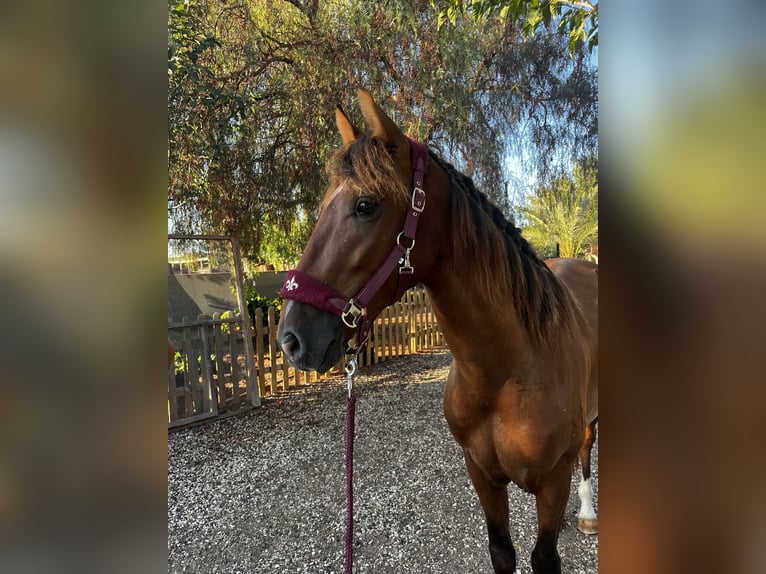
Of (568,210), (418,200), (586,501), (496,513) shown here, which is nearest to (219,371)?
(496,513)

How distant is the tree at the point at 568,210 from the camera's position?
266 inches

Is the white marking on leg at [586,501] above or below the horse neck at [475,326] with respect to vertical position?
below

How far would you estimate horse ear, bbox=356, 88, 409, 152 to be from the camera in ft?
4.24

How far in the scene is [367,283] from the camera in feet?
4.23

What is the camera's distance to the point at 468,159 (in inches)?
246

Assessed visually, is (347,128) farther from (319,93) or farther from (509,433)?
(319,93)

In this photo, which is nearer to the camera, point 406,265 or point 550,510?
point 406,265

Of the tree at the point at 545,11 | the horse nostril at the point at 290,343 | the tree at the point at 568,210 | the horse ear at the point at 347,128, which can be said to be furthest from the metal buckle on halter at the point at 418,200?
the tree at the point at 568,210

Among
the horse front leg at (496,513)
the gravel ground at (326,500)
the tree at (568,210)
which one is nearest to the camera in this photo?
the horse front leg at (496,513)

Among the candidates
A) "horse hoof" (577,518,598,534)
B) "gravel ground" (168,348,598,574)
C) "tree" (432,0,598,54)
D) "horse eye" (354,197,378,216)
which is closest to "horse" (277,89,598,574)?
"horse eye" (354,197,378,216)

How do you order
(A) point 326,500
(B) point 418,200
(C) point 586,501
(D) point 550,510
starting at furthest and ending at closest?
1. (A) point 326,500
2. (C) point 586,501
3. (D) point 550,510
4. (B) point 418,200

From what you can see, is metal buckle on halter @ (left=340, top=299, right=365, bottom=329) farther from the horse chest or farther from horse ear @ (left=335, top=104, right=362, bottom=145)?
the horse chest

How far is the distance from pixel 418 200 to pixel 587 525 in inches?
109

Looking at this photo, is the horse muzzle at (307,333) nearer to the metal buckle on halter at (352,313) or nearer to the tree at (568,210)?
the metal buckle on halter at (352,313)
